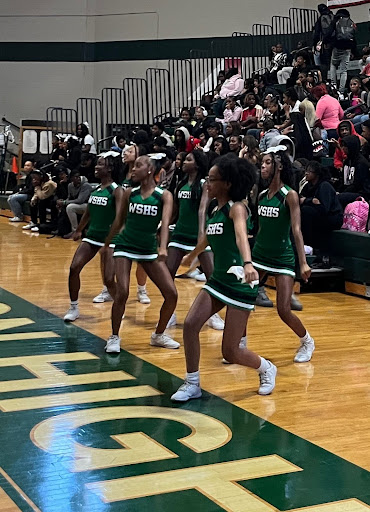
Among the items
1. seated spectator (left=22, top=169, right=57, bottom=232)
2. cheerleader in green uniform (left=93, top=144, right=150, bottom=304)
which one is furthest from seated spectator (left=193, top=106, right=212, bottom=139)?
cheerleader in green uniform (left=93, top=144, right=150, bottom=304)

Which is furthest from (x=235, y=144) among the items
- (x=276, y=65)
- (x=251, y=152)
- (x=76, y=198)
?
(x=276, y=65)

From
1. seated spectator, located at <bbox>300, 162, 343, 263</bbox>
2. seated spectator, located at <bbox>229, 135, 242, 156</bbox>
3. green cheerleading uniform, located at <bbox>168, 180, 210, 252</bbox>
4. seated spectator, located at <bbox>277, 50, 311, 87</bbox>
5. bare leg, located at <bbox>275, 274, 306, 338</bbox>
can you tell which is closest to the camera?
bare leg, located at <bbox>275, 274, 306, 338</bbox>

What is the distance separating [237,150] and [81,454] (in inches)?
296

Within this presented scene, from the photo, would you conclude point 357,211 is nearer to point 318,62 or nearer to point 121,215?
point 121,215

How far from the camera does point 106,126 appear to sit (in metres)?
21.4

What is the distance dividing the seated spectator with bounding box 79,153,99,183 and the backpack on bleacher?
4.66 meters

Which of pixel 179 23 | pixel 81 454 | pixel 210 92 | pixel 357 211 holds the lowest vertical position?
pixel 81 454

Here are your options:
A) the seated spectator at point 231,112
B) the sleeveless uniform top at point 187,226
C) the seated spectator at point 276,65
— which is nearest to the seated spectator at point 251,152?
the sleeveless uniform top at point 187,226

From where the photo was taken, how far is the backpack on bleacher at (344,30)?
15.1 meters

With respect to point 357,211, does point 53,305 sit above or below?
below

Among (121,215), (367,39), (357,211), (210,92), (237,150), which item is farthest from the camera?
(210,92)

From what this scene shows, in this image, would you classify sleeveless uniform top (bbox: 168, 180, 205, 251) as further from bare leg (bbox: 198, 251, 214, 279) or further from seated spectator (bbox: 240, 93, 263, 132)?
seated spectator (bbox: 240, 93, 263, 132)

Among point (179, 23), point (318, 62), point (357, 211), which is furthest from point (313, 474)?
point (179, 23)

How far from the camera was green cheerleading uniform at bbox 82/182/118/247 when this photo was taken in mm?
7414
